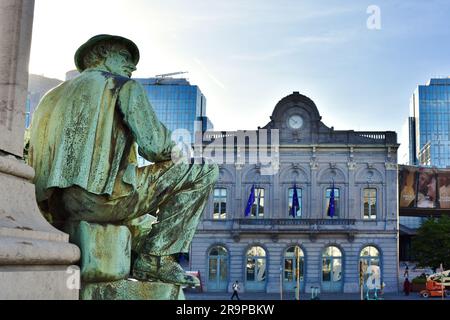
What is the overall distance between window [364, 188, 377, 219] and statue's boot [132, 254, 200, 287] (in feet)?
112

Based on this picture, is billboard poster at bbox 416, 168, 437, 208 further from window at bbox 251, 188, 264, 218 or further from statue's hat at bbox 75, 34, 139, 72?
statue's hat at bbox 75, 34, 139, 72

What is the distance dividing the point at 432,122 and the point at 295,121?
54.3m

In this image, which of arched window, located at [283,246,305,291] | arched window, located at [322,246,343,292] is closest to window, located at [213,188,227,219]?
arched window, located at [283,246,305,291]

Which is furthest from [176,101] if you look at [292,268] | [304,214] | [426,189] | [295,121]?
[292,268]

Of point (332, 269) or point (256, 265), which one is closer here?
point (332, 269)

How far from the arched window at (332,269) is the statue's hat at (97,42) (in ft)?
109

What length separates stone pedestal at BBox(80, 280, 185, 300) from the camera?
12.1 ft

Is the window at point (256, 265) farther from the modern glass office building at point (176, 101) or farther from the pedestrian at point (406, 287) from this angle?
the modern glass office building at point (176, 101)

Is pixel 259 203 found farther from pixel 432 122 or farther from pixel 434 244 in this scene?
pixel 432 122

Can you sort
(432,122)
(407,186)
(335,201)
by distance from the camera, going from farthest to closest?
(432,122), (407,186), (335,201)

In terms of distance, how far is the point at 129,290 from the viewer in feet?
12.5
